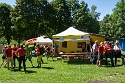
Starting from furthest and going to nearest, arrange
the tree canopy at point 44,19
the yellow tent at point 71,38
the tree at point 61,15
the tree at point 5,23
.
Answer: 1. the tree at point 5,23
2. the tree at point 61,15
3. the tree canopy at point 44,19
4. the yellow tent at point 71,38

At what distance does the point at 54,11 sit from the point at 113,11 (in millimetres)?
25607

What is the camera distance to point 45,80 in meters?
14.3

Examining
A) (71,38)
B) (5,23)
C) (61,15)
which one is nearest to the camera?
(71,38)

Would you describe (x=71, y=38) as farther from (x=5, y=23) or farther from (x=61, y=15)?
(x=5, y=23)

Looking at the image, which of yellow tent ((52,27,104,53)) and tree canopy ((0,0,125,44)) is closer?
yellow tent ((52,27,104,53))

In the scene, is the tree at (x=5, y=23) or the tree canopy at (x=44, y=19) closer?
the tree canopy at (x=44, y=19)

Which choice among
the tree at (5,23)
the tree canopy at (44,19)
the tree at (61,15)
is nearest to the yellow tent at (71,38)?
the tree canopy at (44,19)

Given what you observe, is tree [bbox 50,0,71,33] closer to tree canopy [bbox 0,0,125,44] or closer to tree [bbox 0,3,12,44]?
tree canopy [bbox 0,0,125,44]

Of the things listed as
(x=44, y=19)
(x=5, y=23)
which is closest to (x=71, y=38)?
(x=44, y=19)

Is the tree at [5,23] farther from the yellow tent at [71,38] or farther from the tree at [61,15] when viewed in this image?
the yellow tent at [71,38]

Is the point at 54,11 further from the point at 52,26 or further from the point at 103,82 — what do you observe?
the point at 103,82

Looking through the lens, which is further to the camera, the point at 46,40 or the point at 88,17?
the point at 88,17

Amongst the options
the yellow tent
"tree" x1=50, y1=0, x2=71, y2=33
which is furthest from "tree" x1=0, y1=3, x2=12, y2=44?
the yellow tent

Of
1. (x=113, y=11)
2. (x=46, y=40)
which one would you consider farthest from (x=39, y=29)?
(x=113, y=11)
